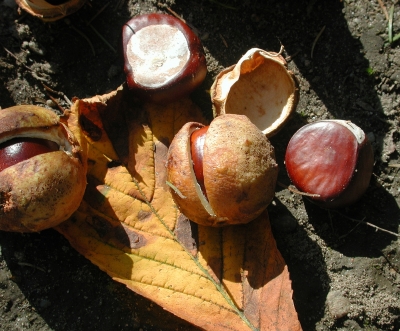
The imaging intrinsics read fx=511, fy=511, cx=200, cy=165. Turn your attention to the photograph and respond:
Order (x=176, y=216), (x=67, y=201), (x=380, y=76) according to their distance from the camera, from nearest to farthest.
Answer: (x=67, y=201)
(x=176, y=216)
(x=380, y=76)

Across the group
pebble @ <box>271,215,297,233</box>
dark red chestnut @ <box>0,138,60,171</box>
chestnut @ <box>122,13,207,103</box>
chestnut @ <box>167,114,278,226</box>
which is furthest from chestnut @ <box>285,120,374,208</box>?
dark red chestnut @ <box>0,138,60,171</box>

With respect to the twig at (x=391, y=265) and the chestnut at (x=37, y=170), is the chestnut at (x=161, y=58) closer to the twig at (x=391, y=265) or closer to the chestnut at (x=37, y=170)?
the chestnut at (x=37, y=170)

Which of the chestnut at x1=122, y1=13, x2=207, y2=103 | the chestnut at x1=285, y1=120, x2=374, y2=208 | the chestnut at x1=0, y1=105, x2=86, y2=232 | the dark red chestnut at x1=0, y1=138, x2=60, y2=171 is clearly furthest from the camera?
the chestnut at x1=122, y1=13, x2=207, y2=103

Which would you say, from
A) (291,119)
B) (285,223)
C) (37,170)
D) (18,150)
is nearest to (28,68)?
(18,150)

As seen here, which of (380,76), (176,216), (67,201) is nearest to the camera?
(67,201)

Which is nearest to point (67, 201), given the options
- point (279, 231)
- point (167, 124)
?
point (167, 124)

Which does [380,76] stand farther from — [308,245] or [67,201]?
[67,201]

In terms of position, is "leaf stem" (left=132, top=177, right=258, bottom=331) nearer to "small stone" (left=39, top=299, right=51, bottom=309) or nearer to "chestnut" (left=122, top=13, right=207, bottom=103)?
"chestnut" (left=122, top=13, right=207, bottom=103)
